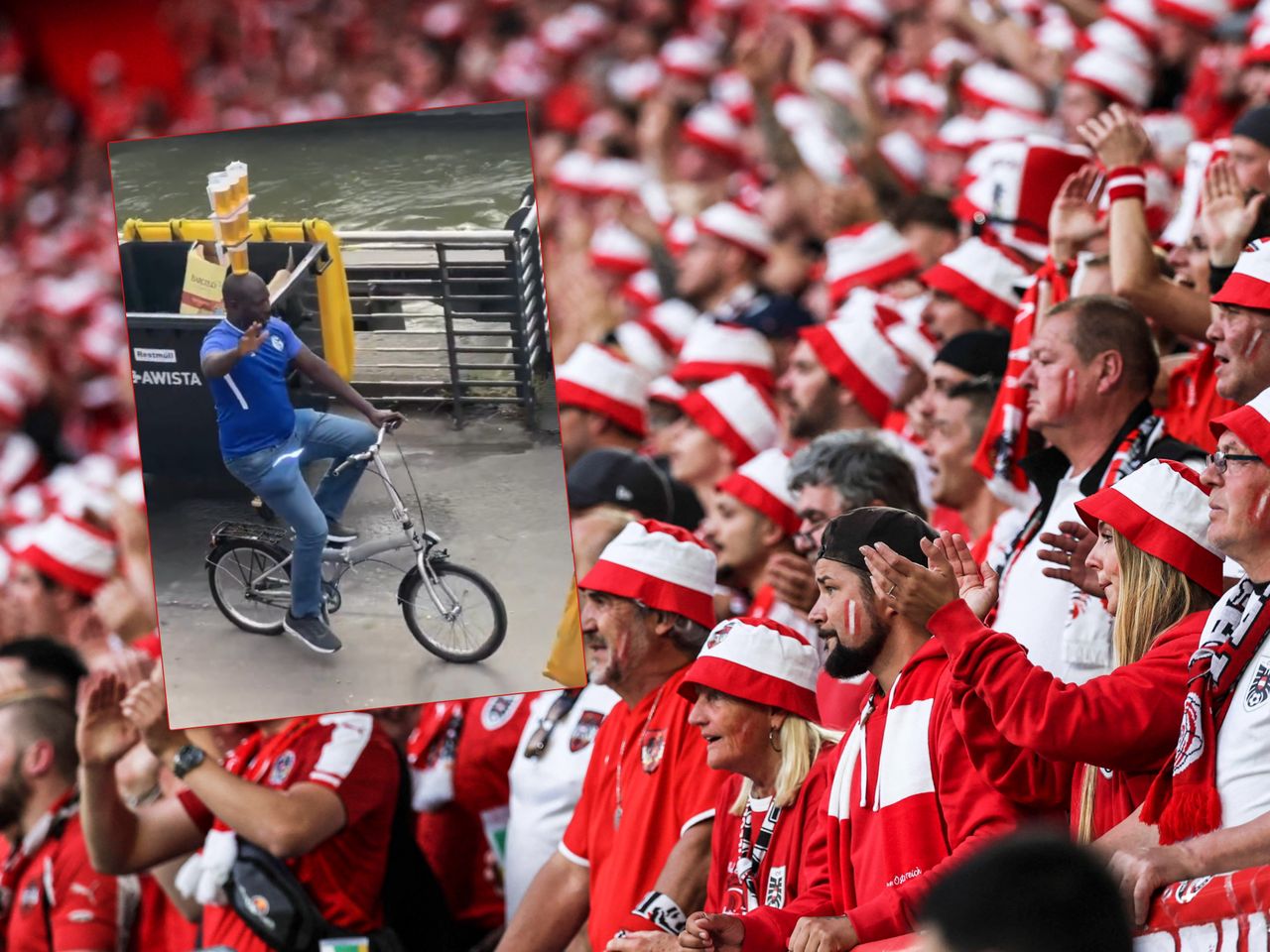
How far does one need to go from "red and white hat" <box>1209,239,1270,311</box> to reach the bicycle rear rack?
1967 mm

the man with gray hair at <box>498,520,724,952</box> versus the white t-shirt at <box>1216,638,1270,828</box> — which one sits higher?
the white t-shirt at <box>1216,638,1270,828</box>

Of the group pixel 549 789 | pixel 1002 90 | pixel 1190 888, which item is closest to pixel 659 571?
pixel 549 789

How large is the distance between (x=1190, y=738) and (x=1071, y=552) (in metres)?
0.88

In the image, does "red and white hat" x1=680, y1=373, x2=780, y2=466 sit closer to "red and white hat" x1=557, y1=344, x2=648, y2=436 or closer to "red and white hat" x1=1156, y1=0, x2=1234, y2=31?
"red and white hat" x1=557, y1=344, x2=648, y2=436

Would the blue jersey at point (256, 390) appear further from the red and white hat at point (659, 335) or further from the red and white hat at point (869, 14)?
the red and white hat at point (869, 14)

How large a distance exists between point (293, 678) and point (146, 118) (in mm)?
16466

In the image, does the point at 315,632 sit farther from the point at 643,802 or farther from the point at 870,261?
the point at 870,261

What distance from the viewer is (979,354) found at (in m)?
5.54

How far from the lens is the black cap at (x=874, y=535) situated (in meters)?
3.75

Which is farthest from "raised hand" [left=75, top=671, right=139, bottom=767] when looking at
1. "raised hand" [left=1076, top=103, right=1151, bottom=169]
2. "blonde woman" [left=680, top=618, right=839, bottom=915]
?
"raised hand" [left=1076, top=103, right=1151, bottom=169]

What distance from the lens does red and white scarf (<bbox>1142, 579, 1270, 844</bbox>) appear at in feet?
10.2

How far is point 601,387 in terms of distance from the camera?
775 centimetres

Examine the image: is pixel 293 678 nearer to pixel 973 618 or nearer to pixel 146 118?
pixel 973 618

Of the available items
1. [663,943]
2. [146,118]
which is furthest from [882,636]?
[146,118]
